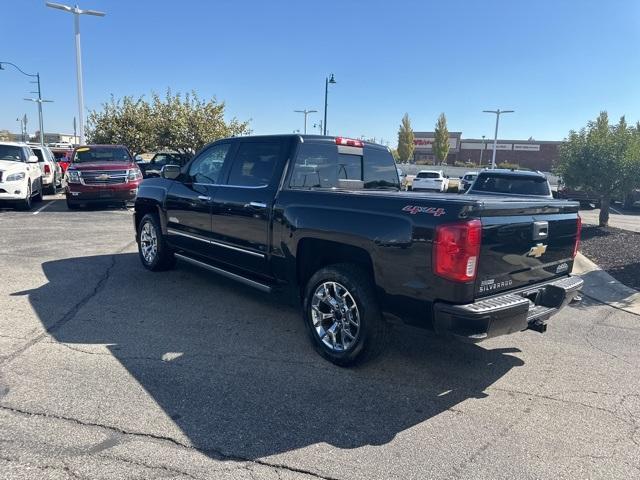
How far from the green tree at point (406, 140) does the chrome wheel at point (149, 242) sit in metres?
70.3

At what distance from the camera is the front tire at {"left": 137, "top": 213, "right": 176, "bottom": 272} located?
678cm

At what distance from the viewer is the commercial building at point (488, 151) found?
65188 mm

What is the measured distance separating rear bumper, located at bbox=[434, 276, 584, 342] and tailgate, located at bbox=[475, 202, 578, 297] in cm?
9

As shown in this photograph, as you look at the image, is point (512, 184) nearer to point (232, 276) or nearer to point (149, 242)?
point (232, 276)

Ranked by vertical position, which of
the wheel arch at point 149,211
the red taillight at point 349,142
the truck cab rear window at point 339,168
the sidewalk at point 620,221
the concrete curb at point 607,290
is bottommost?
the concrete curb at point 607,290

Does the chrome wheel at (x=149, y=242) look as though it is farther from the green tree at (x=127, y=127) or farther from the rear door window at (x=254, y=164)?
the green tree at (x=127, y=127)

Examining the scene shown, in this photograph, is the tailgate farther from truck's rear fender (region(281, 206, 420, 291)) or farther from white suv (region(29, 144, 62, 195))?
white suv (region(29, 144, 62, 195))

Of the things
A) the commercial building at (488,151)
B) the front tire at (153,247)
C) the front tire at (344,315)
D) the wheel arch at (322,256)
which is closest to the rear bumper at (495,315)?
the front tire at (344,315)

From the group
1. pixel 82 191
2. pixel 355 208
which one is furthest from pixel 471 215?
pixel 82 191

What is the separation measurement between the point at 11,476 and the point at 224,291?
3668 millimetres

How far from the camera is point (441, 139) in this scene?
68500mm

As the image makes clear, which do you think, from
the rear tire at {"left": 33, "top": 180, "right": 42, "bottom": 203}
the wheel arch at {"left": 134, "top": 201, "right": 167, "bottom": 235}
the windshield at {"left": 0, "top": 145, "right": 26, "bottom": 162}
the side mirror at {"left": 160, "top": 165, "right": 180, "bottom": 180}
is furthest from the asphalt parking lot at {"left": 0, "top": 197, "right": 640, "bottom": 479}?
the rear tire at {"left": 33, "top": 180, "right": 42, "bottom": 203}

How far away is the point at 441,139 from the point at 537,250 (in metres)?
68.0

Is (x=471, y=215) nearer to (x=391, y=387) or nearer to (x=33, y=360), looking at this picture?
(x=391, y=387)
